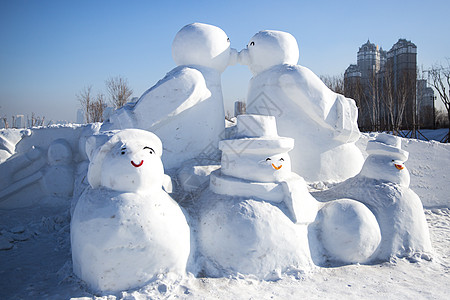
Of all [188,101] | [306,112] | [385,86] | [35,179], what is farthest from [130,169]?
[385,86]

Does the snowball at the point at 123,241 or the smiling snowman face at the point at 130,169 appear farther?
the smiling snowman face at the point at 130,169

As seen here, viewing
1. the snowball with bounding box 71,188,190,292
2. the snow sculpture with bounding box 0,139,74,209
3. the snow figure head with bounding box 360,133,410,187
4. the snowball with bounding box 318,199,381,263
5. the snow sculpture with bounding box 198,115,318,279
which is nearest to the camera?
the snowball with bounding box 71,188,190,292

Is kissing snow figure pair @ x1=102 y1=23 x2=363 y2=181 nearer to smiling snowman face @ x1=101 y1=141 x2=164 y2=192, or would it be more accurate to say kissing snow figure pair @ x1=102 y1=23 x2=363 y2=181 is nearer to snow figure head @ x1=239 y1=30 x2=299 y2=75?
snow figure head @ x1=239 y1=30 x2=299 y2=75

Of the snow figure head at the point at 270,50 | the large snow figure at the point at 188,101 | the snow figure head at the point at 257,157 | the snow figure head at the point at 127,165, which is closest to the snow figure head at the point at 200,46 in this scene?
the large snow figure at the point at 188,101

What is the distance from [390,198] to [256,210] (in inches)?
49.7

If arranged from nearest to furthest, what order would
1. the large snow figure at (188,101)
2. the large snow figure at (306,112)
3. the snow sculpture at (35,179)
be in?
1. the large snow figure at (188,101)
2. the large snow figure at (306,112)
3. the snow sculpture at (35,179)

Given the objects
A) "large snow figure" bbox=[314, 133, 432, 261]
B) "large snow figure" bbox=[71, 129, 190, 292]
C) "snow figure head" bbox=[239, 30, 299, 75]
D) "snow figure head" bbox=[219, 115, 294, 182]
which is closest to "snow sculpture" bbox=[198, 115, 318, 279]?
"snow figure head" bbox=[219, 115, 294, 182]

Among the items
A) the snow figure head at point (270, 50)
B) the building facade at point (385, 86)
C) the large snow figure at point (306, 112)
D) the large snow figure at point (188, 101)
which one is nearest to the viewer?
the large snow figure at point (188, 101)

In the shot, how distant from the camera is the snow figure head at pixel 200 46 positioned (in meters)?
3.59

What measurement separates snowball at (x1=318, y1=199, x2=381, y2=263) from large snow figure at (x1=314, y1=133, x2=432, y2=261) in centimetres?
14

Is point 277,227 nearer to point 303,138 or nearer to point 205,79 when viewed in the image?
point 303,138

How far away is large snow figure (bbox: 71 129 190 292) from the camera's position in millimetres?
2262

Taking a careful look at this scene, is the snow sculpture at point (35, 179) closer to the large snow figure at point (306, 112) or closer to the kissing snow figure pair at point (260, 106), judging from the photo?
the kissing snow figure pair at point (260, 106)

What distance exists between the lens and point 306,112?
356 cm
